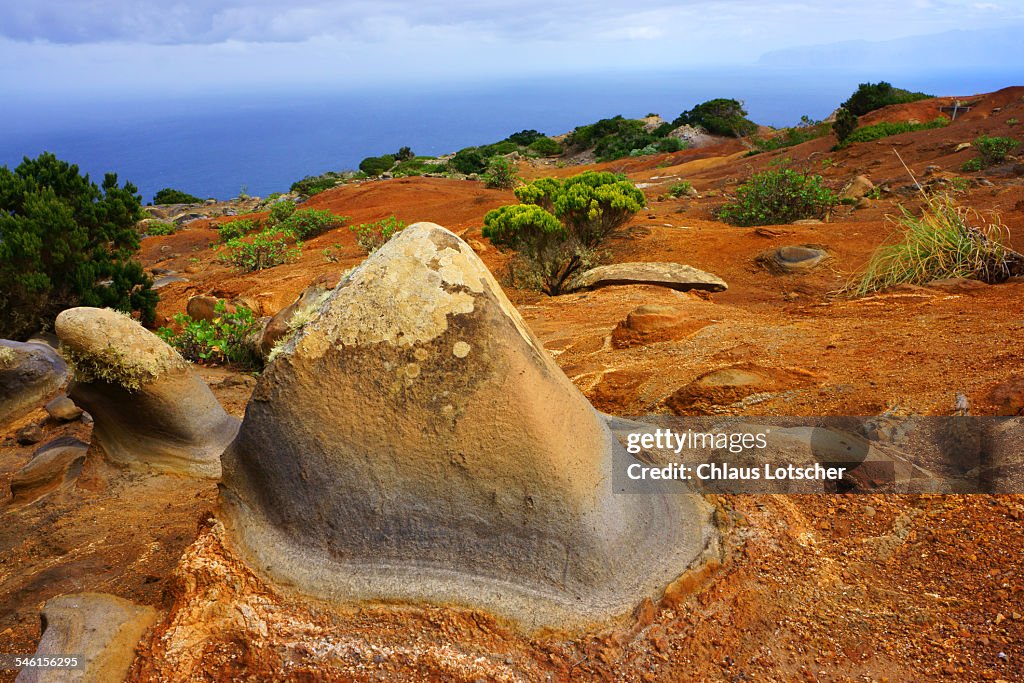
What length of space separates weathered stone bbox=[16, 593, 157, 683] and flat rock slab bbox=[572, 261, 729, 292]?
7.81 meters

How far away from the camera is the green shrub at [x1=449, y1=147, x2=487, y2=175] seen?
31848mm

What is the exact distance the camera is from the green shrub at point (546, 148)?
3581 centimetres

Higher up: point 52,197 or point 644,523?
point 52,197

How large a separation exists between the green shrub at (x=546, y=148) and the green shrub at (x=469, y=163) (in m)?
3.91

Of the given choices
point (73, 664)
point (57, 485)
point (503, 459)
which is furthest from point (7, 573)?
point (503, 459)

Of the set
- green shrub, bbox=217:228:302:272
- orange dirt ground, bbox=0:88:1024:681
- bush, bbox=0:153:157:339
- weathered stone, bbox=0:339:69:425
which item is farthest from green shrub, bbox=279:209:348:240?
orange dirt ground, bbox=0:88:1024:681

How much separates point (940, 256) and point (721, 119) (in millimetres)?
30468

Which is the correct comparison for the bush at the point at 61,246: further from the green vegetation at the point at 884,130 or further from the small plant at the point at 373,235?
the green vegetation at the point at 884,130

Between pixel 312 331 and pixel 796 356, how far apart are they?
4.17m

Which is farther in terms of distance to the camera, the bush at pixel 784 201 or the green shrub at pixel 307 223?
the green shrub at pixel 307 223

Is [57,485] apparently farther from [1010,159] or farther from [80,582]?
[1010,159]

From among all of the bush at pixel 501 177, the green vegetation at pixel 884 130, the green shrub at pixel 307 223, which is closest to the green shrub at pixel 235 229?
the green shrub at pixel 307 223

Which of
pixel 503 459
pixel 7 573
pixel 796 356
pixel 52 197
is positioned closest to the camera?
pixel 503 459

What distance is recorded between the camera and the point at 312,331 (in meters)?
2.71
